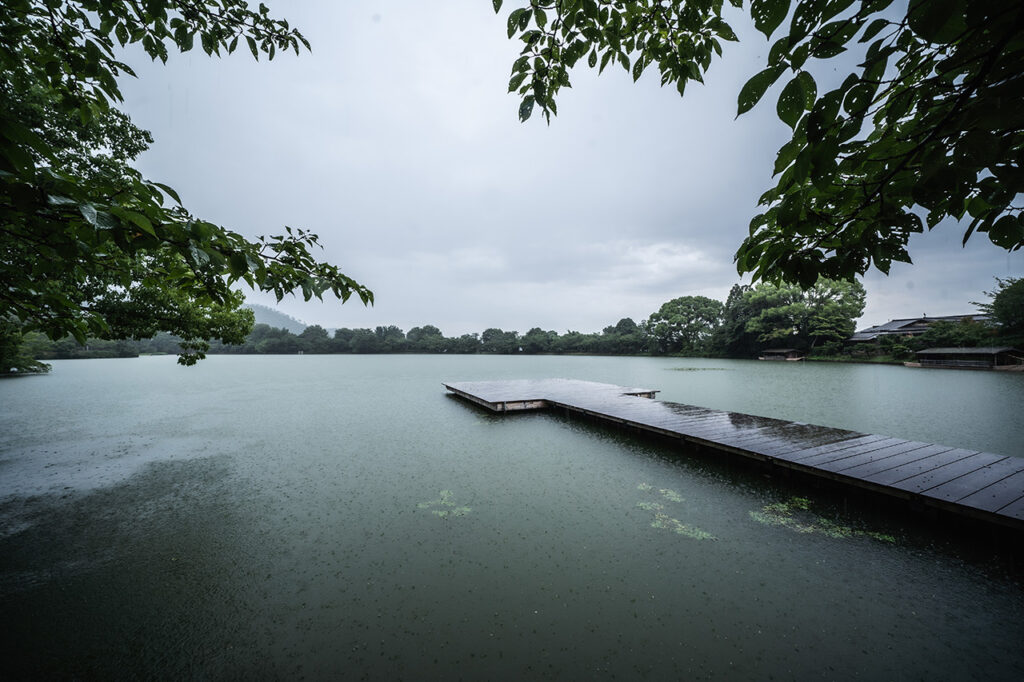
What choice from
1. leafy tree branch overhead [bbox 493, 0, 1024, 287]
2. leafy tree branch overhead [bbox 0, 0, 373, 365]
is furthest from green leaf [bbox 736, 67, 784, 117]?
leafy tree branch overhead [bbox 0, 0, 373, 365]

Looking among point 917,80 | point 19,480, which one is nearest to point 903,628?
point 917,80

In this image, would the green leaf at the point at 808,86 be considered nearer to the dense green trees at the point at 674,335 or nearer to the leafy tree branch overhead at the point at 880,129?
the leafy tree branch overhead at the point at 880,129

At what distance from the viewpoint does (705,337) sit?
53281mm

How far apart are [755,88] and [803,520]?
181 inches

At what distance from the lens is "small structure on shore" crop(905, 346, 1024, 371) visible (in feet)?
78.6

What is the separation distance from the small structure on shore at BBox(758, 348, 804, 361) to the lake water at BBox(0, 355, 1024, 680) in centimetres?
3825

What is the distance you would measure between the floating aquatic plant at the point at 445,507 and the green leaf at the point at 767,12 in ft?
14.8

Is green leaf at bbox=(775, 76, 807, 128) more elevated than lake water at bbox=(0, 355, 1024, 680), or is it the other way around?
green leaf at bbox=(775, 76, 807, 128)

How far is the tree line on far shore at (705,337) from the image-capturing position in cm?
2827

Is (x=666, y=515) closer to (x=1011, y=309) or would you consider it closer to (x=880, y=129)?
(x=880, y=129)

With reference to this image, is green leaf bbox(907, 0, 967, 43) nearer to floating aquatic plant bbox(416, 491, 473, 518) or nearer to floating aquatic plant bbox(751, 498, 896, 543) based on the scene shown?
floating aquatic plant bbox(751, 498, 896, 543)

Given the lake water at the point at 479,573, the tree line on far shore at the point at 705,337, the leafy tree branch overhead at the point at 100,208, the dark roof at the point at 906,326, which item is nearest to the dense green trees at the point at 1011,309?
the tree line on far shore at the point at 705,337

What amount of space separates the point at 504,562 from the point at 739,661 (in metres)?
1.80

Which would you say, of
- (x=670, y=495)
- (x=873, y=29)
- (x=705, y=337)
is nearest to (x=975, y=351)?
(x=705, y=337)
